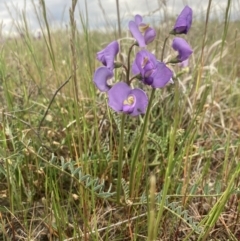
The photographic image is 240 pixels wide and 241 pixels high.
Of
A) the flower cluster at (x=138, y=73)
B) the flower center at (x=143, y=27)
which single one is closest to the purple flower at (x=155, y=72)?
the flower cluster at (x=138, y=73)

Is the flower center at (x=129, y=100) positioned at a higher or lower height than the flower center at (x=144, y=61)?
lower

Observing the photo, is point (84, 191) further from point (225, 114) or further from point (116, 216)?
point (225, 114)

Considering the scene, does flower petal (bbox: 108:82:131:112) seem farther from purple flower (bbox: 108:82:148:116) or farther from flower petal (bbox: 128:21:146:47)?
flower petal (bbox: 128:21:146:47)

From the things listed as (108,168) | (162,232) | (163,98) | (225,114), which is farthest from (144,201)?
(225,114)

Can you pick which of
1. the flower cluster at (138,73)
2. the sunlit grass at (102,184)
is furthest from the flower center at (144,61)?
the sunlit grass at (102,184)

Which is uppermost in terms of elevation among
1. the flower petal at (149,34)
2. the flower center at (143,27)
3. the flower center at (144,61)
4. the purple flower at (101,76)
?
the flower center at (143,27)

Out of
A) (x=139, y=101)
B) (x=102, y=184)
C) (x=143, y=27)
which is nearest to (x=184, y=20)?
(x=143, y=27)

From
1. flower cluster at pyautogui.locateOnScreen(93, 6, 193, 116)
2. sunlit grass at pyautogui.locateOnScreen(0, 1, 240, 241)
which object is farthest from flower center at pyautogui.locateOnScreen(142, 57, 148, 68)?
sunlit grass at pyautogui.locateOnScreen(0, 1, 240, 241)

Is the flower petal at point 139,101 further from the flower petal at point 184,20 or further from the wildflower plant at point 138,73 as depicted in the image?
the flower petal at point 184,20
